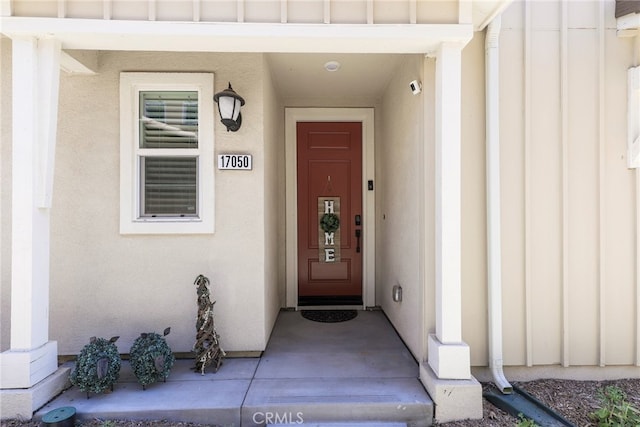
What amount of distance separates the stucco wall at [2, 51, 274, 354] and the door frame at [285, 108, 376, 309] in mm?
1359

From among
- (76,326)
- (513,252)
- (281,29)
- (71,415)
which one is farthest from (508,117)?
(76,326)

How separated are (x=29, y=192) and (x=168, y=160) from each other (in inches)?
38.0

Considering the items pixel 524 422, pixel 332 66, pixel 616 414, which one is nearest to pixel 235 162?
pixel 332 66

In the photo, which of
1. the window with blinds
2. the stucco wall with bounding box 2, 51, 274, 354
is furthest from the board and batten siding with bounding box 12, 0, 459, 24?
the window with blinds

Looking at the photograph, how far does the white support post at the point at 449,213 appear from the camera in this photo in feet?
7.39

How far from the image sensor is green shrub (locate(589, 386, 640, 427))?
7.04 feet

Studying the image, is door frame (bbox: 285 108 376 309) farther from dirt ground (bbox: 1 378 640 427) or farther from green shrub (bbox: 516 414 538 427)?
green shrub (bbox: 516 414 538 427)

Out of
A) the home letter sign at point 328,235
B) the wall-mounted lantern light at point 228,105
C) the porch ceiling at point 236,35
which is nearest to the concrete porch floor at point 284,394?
the home letter sign at point 328,235

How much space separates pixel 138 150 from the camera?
2871 millimetres

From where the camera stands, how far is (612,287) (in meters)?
2.73

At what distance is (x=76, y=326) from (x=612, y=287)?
14.1 ft

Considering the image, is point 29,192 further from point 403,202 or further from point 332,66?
point 403,202

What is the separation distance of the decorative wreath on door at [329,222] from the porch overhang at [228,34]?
7.77 feet

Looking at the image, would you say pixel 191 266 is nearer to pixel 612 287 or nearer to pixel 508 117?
pixel 508 117
